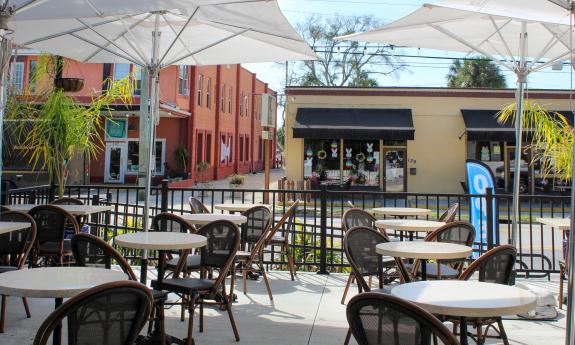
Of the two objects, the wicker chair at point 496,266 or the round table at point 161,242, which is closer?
the wicker chair at point 496,266

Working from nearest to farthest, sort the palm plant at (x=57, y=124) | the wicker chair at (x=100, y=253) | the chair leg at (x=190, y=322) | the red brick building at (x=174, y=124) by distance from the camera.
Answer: the wicker chair at (x=100, y=253) < the chair leg at (x=190, y=322) < the palm plant at (x=57, y=124) < the red brick building at (x=174, y=124)

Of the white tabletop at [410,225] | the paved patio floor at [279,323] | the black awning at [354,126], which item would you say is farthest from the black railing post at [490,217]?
the black awning at [354,126]

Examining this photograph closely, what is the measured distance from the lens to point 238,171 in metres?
37.3

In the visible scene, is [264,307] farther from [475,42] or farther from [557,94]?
[557,94]

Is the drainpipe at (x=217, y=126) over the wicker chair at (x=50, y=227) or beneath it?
over

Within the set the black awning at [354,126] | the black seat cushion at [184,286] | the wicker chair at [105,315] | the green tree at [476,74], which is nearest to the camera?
the wicker chair at [105,315]

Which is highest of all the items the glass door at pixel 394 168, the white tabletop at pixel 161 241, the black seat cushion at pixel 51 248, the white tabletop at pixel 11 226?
the glass door at pixel 394 168

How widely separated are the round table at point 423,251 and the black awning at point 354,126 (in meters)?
17.0

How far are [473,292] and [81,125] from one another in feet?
24.0

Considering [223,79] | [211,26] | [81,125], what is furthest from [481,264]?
[223,79]

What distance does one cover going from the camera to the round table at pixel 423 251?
13.0 feet

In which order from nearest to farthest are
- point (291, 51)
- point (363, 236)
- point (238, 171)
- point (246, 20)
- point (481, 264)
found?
point (481, 264), point (363, 236), point (246, 20), point (291, 51), point (238, 171)

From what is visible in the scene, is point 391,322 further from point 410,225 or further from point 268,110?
point 268,110

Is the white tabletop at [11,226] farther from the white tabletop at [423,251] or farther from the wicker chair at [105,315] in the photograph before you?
the white tabletop at [423,251]
